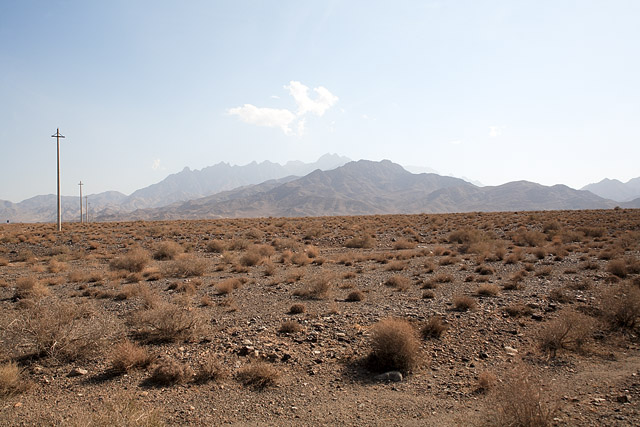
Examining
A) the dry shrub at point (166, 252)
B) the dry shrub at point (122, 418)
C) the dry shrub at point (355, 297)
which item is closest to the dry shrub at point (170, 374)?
the dry shrub at point (122, 418)

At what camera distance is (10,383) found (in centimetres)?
561

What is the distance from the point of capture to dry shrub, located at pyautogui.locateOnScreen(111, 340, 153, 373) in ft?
20.9

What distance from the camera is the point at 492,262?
17516 millimetres

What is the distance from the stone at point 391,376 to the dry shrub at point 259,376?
184 cm

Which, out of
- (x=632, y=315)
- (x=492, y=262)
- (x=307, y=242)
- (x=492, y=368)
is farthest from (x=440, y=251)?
(x=492, y=368)

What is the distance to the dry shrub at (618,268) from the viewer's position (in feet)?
42.8

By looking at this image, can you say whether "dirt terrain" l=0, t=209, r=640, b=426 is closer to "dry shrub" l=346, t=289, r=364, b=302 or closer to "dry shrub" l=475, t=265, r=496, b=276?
"dry shrub" l=346, t=289, r=364, b=302

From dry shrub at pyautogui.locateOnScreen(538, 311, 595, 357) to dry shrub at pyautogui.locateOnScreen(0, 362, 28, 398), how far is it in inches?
382

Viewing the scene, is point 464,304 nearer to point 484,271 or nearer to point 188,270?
point 484,271

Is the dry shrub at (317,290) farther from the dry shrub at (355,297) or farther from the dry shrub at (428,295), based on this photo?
the dry shrub at (428,295)

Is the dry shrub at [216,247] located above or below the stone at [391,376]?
below

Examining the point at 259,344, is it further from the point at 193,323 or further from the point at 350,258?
the point at 350,258

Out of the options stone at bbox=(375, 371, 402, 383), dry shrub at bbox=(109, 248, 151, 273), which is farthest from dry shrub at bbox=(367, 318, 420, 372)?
dry shrub at bbox=(109, 248, 151, 273)

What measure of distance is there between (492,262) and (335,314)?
11.6 m
